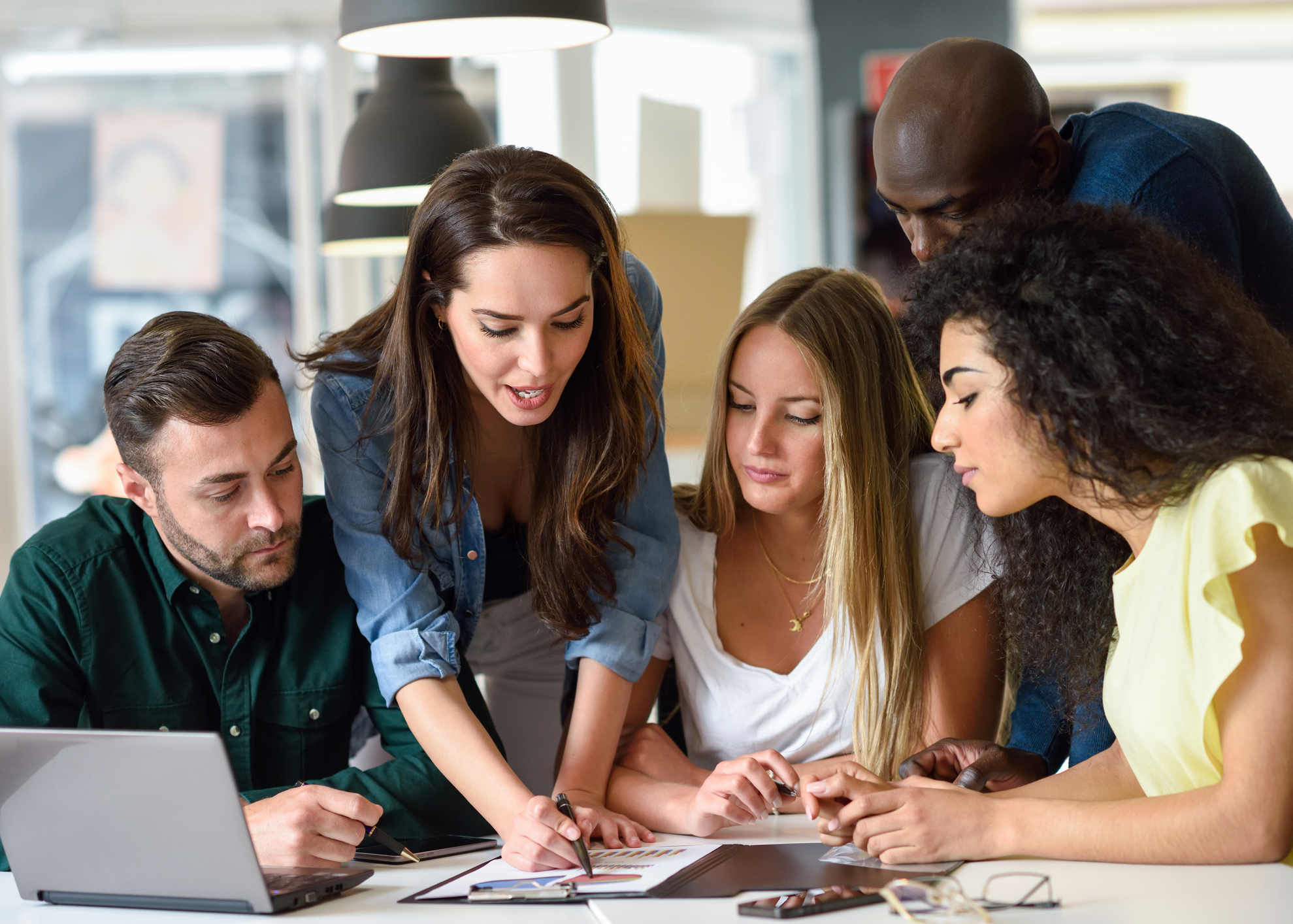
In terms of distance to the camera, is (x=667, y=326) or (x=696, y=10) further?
(x=696, y=10)

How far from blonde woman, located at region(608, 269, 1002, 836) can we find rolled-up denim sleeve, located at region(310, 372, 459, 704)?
32 centimetres

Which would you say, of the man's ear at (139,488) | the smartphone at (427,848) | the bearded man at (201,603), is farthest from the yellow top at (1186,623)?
the man's ear at (139,488)

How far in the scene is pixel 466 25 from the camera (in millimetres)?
1741

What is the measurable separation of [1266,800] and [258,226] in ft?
13.9

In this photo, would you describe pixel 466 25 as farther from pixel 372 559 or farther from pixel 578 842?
pixel 578 842

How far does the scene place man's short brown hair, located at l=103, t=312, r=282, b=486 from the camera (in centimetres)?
165

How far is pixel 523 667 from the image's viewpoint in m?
2.18

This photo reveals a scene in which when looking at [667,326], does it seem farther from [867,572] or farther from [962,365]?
[962,365]

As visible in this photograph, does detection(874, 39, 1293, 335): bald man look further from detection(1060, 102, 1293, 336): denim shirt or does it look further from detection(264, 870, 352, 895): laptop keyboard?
detection(264, 870, 352, 895): laptop keyboard

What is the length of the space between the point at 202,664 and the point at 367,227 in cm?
107

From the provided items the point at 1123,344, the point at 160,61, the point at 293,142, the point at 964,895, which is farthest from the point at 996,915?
the point at 160,61

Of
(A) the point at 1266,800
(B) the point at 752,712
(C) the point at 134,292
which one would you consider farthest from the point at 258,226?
(A) the point at 1266,800

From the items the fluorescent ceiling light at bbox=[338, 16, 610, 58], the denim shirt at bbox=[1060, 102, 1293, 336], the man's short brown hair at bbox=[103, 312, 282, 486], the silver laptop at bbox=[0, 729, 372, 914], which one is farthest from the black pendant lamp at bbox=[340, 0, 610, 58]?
the silver laptop at bbox=[0, 729, 372, 914]

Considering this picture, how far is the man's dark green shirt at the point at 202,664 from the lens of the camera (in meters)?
1.61
